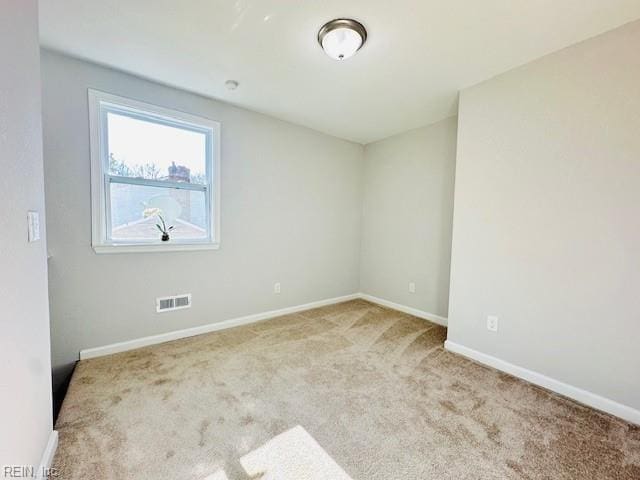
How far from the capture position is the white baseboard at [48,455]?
113 centimetres

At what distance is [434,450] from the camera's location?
4.51 feet

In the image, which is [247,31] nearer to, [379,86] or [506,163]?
[379,86]

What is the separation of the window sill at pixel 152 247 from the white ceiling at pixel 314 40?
1.46m

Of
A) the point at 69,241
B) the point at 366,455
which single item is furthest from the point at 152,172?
the point at 366,455

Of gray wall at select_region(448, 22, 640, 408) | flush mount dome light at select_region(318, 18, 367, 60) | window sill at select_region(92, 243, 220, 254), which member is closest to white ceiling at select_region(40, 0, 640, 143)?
flush mount dome light at select_region(318, 18, 367, 60)

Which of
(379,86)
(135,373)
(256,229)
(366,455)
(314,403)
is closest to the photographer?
(366,455)

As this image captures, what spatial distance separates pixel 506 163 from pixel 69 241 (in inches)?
139

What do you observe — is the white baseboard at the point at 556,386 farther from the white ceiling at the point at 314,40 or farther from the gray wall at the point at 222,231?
the white ceiling at the point at 314,40

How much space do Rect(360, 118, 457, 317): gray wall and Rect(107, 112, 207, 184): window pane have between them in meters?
2.35

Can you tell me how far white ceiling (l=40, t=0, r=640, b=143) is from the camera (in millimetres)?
1545

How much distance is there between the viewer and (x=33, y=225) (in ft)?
3.64

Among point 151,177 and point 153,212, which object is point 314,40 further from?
point 153,212

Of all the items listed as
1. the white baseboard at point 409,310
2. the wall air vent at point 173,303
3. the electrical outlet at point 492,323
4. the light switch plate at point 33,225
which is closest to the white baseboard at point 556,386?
the electrical outlet at point 492,323

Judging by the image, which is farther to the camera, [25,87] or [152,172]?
[152,172]
